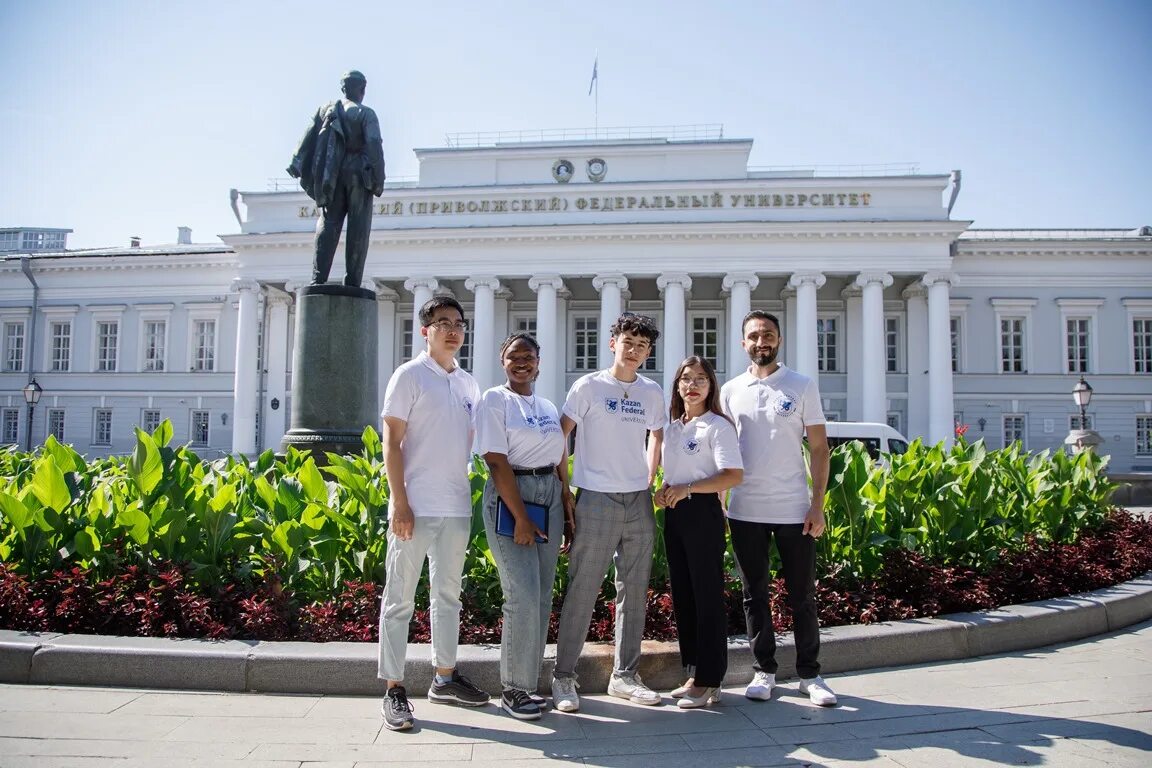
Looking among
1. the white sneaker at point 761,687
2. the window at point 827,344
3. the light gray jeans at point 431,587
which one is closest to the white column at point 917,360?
the window at point 827,344

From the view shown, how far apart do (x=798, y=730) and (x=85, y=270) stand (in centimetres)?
4174

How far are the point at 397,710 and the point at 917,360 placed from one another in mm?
31690

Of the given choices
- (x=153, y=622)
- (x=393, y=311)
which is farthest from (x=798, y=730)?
Answer: (x=393, y=311)

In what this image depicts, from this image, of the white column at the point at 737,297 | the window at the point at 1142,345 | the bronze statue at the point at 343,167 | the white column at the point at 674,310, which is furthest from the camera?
the window at the point at 1142,345

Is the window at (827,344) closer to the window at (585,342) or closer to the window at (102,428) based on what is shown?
the window at (585,342)

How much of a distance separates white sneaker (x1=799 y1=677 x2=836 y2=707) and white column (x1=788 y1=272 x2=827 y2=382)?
2634 centimetres

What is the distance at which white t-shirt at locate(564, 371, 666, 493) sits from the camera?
4172mm

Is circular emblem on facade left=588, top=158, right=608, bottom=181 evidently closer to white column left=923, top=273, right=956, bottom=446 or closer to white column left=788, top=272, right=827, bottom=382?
white column left=788, top=272, right=827, bottom=382

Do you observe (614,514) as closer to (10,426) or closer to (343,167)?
(343,167)

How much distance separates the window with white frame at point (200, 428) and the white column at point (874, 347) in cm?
2765

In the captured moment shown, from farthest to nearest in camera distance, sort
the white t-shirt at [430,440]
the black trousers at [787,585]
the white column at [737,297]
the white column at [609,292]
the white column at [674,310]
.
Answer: the white column at [609,292]
the white column at [674,310]
the white column at [737,297]
the black trousers at [787,585]
the white t-shirt at [430,440]

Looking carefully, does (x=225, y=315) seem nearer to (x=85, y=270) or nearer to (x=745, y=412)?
(x=85, y=270)

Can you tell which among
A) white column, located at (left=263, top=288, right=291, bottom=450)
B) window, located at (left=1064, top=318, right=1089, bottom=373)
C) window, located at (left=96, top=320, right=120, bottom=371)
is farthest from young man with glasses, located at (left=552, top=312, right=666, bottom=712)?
window, located at (left=96, top=320, right=120, bottom=371)

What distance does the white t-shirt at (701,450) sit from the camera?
4129mm
